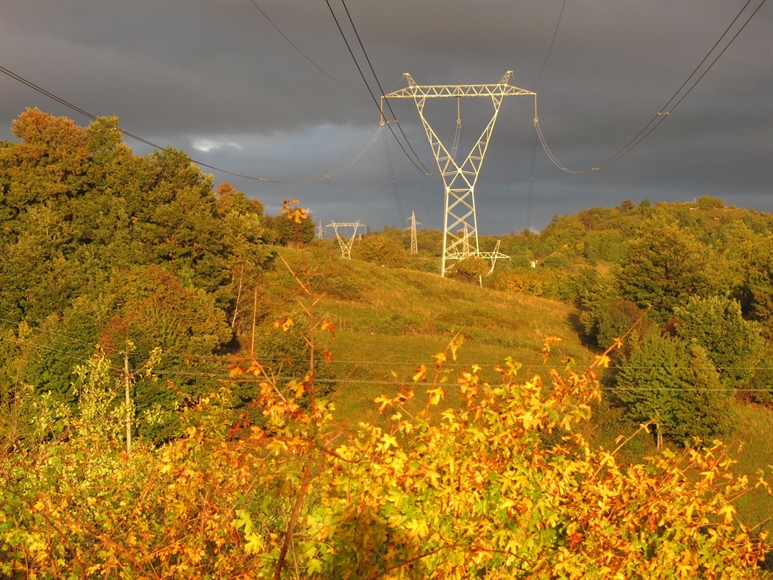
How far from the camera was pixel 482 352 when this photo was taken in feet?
126

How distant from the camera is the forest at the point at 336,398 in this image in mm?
4637

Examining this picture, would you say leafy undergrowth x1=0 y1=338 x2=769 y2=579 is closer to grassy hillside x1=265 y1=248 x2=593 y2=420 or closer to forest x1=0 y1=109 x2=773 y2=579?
forest x1=0 y1=109 x2=773 y2=579

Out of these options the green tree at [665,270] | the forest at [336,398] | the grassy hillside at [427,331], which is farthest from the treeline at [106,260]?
the green tree at [665,270]

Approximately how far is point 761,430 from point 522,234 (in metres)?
128

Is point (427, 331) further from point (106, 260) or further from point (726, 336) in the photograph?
point (106, 260)

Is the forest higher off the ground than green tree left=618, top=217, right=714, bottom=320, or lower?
lower

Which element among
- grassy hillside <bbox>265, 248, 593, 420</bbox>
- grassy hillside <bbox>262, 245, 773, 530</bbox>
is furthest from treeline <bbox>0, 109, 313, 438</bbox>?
grassy hillside <bbox>265, 248, 593, 420</bbox>

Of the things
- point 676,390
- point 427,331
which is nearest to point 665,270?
point 427,331

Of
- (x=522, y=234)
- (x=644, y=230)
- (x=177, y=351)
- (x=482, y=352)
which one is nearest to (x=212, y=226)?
(x=177, y=351)

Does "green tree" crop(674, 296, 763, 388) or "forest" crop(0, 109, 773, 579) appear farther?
"green tree" crop(674, 296, 763, 388)

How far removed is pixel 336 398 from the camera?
2881 cm

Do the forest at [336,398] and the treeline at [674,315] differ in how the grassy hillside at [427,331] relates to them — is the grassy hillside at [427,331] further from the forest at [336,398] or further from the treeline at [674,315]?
the treeline at [674,315]

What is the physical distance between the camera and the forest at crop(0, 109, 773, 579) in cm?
464

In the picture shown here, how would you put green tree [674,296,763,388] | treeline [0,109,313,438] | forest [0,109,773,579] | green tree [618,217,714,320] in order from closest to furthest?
forest [0,109,773,579] < treeline [0,109,313,438] < green tree [674,296,763,388] < green tree [618,217,714,320]
